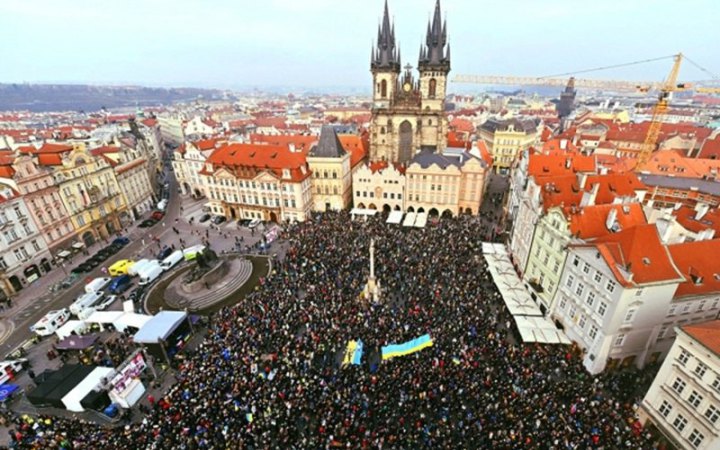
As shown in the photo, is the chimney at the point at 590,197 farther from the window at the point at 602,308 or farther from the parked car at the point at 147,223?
the parked car at the point at 147,223

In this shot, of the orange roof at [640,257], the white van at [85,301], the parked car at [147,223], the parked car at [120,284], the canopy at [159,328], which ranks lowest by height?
the parked car at [147,223]

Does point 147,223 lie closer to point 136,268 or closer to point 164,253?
point 164,253

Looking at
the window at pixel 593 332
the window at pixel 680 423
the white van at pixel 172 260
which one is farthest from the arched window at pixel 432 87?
the window at pixel 680 423

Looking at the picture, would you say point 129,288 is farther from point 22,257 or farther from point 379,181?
point 379,181

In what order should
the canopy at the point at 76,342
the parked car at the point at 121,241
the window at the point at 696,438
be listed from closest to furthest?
1. the window at the point at 696,438
2. the canopy at the point at 76,342
3. the parked car at the point at 121,241

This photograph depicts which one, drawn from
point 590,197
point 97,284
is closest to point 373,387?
point 590,197

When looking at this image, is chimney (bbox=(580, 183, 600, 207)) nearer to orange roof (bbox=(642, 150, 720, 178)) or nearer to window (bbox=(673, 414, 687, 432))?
window (bbox=(673, 414, 687, 432))

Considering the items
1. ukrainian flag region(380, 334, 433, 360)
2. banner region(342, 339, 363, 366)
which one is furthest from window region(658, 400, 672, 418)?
banner region(342, 339, 363, 366)
